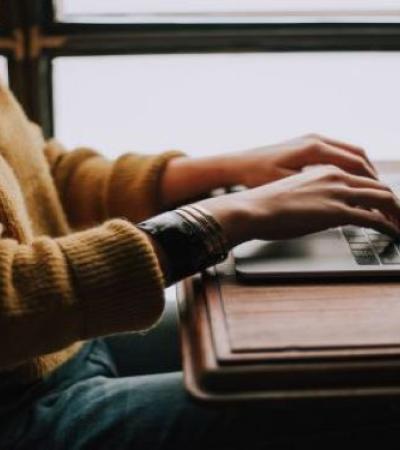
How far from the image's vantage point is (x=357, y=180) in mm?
771

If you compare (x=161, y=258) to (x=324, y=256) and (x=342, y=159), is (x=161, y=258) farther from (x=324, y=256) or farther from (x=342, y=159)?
(x=342, y=159)

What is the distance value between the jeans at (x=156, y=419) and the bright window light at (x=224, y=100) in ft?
2.19

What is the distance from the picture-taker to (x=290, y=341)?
0.56m

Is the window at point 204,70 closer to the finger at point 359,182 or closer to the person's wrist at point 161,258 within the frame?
the finger at point 359,182

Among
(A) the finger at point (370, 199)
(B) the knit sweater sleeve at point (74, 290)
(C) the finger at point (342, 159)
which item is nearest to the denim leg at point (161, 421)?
(B) the knit sweater sleeve at point (74, 290)

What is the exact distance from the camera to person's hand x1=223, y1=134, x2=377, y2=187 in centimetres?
87

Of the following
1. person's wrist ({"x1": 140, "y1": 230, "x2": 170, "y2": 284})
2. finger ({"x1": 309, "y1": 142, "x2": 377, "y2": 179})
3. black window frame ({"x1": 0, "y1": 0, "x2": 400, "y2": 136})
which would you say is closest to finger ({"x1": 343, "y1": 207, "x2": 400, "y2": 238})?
finger ({"x1": 309, "y1": 142, "x2": 377, "y2": 179})

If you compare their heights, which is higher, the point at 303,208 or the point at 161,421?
the point at 303,208

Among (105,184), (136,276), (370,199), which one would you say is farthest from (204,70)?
(136,276)

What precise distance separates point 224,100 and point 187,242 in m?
0.78

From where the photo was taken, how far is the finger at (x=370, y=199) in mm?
741

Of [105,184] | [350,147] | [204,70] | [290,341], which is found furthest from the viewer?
[204,70]

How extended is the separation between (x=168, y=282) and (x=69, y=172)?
46 cm

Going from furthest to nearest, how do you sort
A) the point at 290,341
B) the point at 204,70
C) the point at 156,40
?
1. the point at 204,70
2. the point at 156,40
3. the point at 290,341
